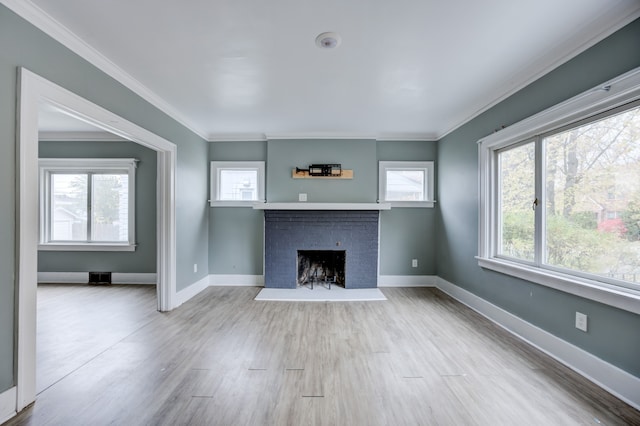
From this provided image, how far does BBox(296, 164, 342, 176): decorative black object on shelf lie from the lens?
4277 mm

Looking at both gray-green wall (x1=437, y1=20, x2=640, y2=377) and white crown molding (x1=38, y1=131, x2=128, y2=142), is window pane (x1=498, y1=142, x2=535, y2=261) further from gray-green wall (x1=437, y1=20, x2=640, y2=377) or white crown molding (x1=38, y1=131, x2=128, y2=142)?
white crown molding (x1=38, y1=131, x2=128, y2=142)

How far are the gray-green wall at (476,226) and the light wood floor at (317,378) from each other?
0.31m

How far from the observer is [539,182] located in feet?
8.16

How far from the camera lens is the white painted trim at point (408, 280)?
14.5 feet

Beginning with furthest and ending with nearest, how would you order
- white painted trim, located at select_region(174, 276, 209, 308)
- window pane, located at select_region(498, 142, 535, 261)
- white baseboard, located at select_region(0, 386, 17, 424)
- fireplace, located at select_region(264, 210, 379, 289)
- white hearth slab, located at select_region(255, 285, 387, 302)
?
fireplace, located at select_region(264, 210, 379, 289) < white hearth slab, located at select_region(255, 285, 387, 302) < white painted trim, located at select_region(174, 276, 209, 308) < window pane, located at select_region(498, 142, 535, 261) < white baseboard, located at select_region(0, 386, 17, 424)

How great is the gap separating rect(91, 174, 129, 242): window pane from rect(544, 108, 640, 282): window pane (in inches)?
233

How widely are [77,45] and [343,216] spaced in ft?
11.2

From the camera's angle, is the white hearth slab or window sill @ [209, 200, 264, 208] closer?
the white hearth slab

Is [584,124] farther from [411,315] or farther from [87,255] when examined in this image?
[87,255]

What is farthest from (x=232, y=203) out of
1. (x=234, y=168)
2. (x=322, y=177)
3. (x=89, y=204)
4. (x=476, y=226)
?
(x=476, y=226)

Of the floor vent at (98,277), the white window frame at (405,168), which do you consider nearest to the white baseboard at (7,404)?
the floor vent at (98,277)

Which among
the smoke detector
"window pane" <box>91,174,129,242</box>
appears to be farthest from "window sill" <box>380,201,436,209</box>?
"window pane" <box>91,174,129,242</box>

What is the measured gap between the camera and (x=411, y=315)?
3.18 m

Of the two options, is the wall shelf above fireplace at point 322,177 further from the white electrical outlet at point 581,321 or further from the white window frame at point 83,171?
the white electrical outlet at point 581,321
